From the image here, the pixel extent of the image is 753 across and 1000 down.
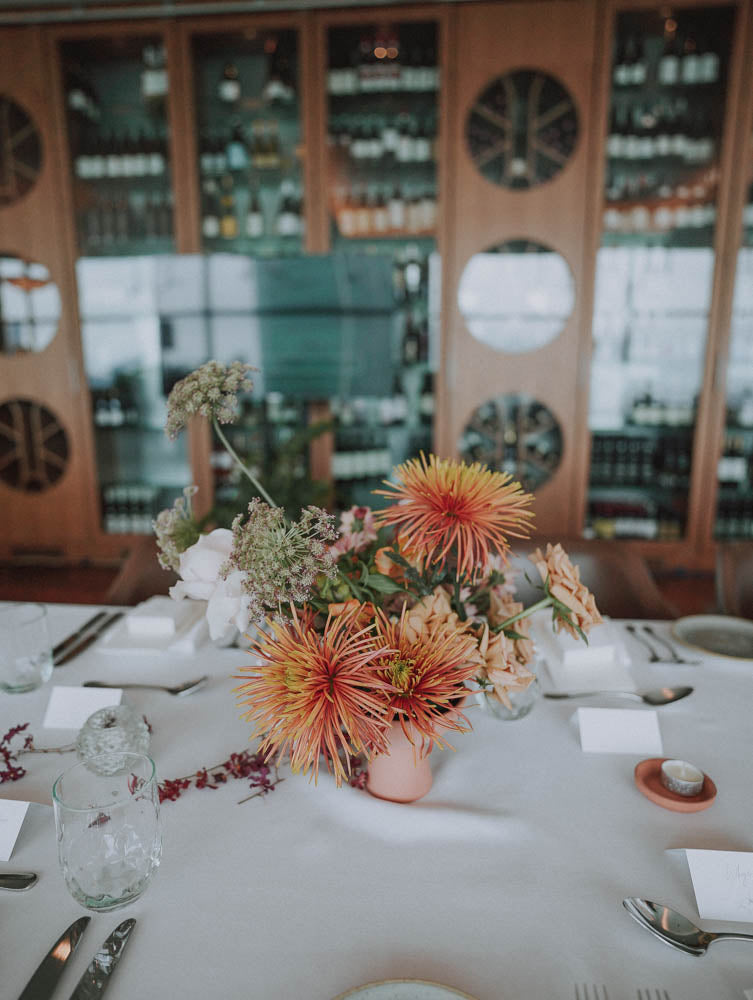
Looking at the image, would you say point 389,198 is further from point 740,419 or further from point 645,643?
point 645,643

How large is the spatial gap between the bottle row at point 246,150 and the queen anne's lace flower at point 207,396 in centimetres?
300

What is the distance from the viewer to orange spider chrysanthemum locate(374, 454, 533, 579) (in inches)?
28.1

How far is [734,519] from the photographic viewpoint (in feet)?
11.2

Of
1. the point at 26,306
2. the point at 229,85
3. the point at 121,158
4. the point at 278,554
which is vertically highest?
the point at 229,85

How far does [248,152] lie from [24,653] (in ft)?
9.86

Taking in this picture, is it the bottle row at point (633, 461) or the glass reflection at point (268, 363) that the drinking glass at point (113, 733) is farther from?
the bottle row at point (633, 461)

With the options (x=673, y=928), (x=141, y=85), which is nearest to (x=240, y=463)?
(x=673, y=928)

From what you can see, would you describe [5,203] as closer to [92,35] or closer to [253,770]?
[92,35]

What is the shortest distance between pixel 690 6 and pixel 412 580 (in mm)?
3328

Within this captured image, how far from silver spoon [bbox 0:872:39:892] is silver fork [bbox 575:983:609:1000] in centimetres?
53

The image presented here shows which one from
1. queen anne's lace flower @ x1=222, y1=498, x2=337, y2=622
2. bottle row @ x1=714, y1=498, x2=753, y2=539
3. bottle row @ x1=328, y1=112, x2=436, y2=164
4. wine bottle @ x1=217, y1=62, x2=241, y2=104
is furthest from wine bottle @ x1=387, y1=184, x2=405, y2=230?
queen anne's lace flower @ x1=222, y1=498, x2=337, y2=622

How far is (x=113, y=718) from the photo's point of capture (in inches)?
37.0

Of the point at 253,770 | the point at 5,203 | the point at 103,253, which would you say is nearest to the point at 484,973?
the point at 253,770

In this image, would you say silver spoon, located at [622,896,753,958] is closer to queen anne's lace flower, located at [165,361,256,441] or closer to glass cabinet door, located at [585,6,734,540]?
queen anne's lace flower, located at [165,361,256,441]
